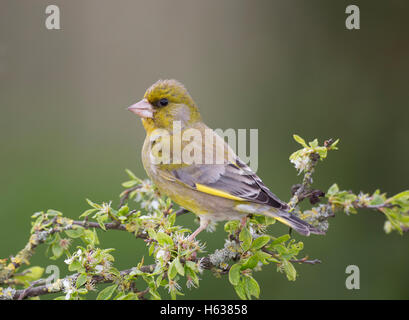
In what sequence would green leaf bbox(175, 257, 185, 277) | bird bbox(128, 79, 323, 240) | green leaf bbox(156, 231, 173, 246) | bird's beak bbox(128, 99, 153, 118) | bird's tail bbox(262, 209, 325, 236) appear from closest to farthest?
green leaf bbox(175, 257, 185, 277) → green leaf bbox(156, 231, 173, 246) → bird's tail bbox(262, 209, 325, 236) → bird bbox(128, 79, 323, 240) → bird's beak bbox(128, 99, 153, 118)

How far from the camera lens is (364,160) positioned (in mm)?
4977

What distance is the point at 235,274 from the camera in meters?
2.01

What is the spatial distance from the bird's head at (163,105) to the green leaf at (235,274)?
1262 millimetres

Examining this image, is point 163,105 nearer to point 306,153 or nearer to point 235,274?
point 306,153

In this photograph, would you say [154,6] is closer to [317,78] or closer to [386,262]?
[317,78]

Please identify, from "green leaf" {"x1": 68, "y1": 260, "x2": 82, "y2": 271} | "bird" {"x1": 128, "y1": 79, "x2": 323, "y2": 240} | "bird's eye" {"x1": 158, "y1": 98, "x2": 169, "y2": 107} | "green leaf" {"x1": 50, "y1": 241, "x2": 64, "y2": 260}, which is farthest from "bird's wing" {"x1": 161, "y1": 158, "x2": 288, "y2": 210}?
"green leaf" {"x1": 68, "y1": 260, "x2": 82, "y2": 271}

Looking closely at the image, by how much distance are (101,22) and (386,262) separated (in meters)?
4.08

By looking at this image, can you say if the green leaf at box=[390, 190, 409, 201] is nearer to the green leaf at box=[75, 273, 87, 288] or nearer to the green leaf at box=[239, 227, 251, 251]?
the green leaf at box=[239, 227, 251, 251]

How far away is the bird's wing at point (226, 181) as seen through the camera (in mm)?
2561

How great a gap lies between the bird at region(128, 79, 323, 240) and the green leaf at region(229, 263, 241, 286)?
318mm

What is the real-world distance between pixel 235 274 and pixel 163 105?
1.37m

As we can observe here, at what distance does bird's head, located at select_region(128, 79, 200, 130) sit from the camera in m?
3.04
